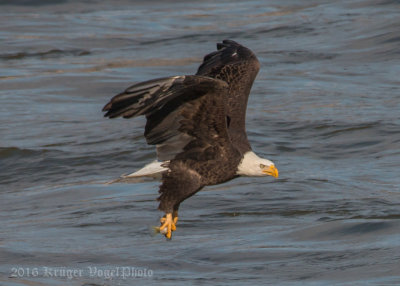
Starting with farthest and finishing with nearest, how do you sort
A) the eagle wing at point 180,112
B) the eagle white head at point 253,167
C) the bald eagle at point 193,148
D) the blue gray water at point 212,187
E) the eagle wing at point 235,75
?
the blue gray water at point 212,187, the eagle wing at point 235,75, the eagle white head at point 253,167, the bald eagle at point 193,148, the eagle wing at point 180,112

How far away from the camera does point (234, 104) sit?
8633 millimetres

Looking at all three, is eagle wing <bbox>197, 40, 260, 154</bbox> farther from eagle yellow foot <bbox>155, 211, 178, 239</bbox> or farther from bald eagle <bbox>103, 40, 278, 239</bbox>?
eagle yellow foot <bbox>155, 211, 178, 239</bbox>

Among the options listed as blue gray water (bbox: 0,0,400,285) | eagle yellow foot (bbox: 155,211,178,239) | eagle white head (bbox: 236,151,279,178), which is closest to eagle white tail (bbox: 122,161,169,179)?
eagle yellow foot (bbox: 155,211,178,239)

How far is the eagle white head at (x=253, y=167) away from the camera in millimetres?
7874

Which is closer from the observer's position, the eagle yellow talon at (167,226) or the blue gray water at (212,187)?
the eagle yellow talon at (167,226)

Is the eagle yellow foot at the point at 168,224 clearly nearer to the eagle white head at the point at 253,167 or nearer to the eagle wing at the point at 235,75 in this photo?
the eagle white head at the point at 253,167

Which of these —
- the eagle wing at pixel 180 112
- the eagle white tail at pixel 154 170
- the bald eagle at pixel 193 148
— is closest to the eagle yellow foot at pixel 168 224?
the bald eagle at pixel 193 148

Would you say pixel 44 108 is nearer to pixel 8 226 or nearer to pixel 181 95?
pixel 8 226

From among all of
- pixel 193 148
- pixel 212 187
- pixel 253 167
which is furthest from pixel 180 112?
pixel 212 187

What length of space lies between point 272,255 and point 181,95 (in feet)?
7.49

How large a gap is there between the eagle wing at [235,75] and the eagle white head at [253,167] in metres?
0.27

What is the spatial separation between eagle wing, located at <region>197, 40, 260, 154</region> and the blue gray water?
48.0 inches

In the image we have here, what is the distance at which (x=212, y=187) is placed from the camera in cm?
1152

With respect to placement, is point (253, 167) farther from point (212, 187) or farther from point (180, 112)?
point (212, 187)
